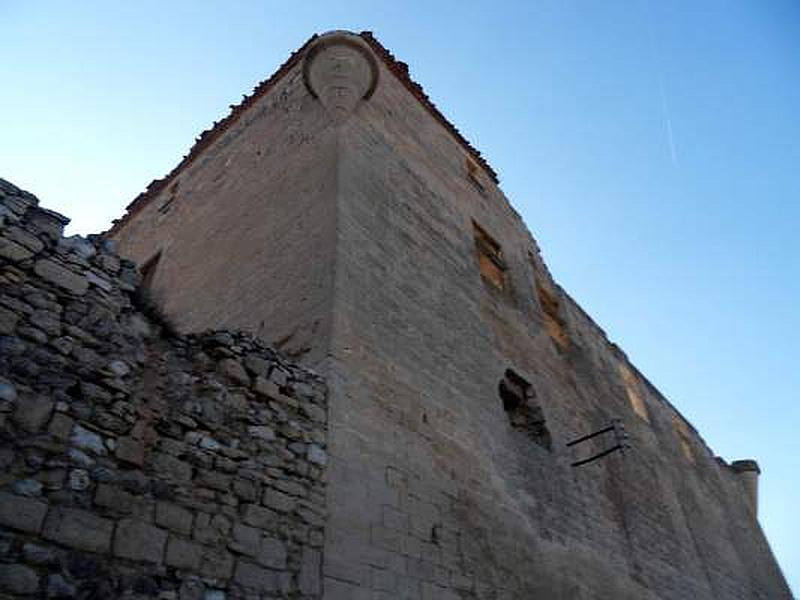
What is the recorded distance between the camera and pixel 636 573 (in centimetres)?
733

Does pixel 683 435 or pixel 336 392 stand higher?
pixel 683 435

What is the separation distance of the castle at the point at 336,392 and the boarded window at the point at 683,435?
2.03 meters

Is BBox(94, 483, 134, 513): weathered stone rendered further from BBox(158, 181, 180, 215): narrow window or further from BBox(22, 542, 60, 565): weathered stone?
BBox(158, 181, 180, 215): narrow window

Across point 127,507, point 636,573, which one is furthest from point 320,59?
point 636,573

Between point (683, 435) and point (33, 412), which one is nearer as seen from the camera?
point (33, 412)

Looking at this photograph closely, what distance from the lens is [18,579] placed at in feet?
8.73

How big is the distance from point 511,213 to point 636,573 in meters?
6.20

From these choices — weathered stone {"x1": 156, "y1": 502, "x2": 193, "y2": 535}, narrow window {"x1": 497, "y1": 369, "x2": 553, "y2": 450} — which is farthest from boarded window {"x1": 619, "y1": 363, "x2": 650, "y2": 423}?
weathered stone {"x1": 156, "y1": 502, "x2": 193, "y2": 535}

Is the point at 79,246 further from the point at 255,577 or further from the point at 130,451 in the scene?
the point at 255,577

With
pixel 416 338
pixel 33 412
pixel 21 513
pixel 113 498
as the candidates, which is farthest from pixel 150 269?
pixel 21 513

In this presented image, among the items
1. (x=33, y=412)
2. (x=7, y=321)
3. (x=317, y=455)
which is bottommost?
(x=33, y=412)

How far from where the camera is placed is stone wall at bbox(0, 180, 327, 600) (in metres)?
2.92

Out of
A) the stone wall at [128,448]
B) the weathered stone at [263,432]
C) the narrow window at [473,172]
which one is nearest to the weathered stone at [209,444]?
the stone wall at [128,448]

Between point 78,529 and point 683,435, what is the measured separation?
1390 cm
